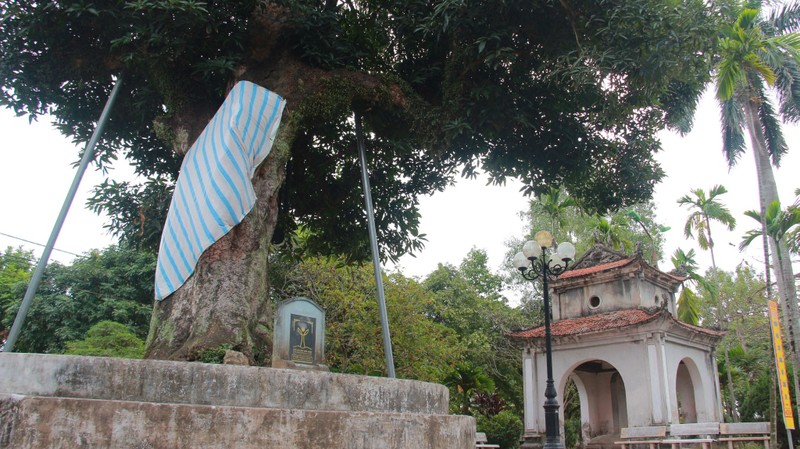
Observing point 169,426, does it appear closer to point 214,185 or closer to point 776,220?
point 214,185

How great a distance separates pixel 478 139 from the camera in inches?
389

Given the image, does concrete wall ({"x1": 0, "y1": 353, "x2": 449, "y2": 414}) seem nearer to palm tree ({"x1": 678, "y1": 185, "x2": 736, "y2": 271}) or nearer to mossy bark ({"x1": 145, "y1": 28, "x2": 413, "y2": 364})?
mossy bark ({"x1": 145, "y1": 28, "x2": 413, "y2": 364})

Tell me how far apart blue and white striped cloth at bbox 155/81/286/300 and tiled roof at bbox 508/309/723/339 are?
12309 millimetres

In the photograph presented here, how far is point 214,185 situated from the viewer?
702 centimetres

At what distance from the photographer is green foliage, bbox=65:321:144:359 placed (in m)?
15.3

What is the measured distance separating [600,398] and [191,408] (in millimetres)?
18249

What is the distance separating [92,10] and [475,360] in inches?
801

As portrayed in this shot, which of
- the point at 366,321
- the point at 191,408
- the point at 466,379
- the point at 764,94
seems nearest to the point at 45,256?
the point at 191,408

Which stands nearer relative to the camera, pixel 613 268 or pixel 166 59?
pixel 166 59

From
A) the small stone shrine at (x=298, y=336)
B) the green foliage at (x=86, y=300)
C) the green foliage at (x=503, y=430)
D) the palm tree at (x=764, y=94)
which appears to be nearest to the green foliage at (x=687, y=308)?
the palm tree at (x=764, y=94)

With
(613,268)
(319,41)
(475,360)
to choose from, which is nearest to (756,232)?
(613,268)

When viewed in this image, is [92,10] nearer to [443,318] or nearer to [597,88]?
[597,88]

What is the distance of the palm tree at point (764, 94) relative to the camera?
1736 centimetres

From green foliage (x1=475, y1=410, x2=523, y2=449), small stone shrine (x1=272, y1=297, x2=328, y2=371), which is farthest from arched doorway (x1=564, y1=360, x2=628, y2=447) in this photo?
small stone shrine (x1=272, y1=297, x2=328, y2=371)
